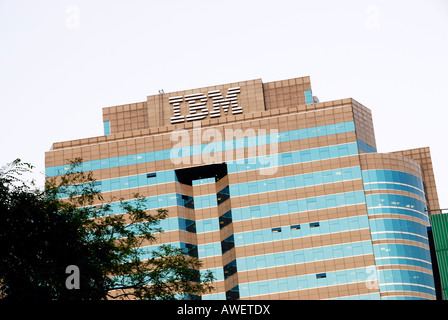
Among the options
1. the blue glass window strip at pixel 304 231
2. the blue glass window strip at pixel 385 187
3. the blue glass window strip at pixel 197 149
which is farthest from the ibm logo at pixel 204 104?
the blue glass window strip at pixel 385 187

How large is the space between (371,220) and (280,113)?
27795 millimetres

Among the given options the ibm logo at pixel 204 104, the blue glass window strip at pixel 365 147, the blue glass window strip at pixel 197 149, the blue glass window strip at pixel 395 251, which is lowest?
the blue glass window strip at pixel 395 251

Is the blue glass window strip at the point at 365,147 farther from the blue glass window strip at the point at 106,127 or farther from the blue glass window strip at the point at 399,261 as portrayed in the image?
the blue glass window strip at the point at 106,127

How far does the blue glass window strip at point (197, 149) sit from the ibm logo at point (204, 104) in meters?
8.40

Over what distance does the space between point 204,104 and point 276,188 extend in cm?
2609

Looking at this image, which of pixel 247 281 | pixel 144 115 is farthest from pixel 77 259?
pixel 144 115

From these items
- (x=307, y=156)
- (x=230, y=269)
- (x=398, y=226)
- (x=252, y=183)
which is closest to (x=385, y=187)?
(x=398, y=226)

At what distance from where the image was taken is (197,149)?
141750 millimetres

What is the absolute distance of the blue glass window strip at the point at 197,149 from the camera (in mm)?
135625

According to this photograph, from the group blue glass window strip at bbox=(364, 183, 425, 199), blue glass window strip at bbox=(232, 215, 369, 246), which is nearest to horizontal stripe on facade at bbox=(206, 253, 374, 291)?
blue glass window strip at bbox=(232, 215, 369, 246)

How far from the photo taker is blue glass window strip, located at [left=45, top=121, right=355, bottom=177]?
13562 cm

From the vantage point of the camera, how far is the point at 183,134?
5635 inches
